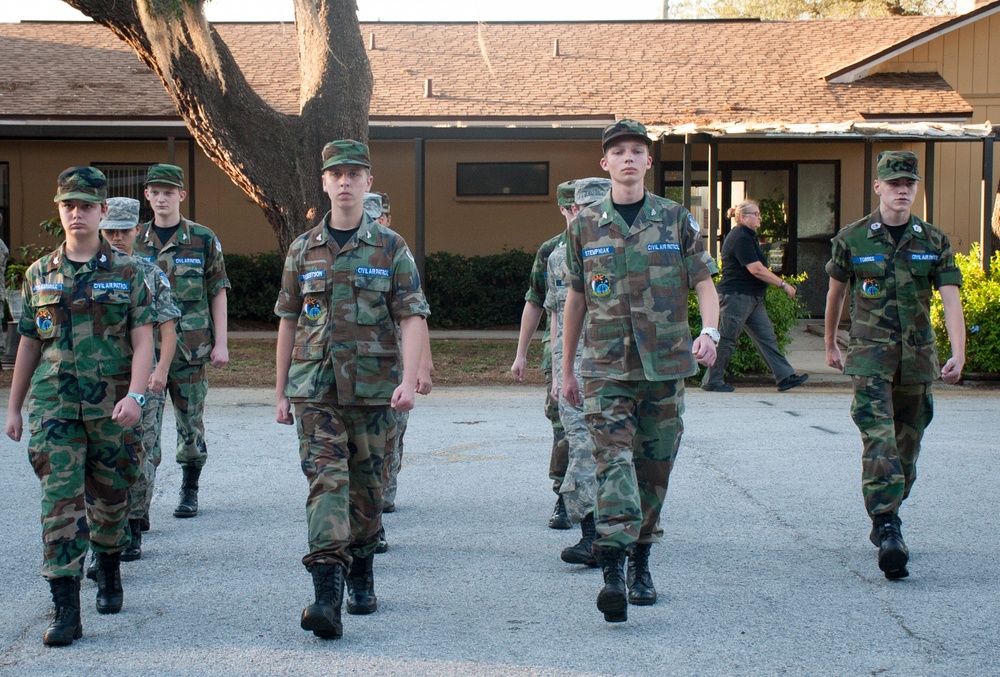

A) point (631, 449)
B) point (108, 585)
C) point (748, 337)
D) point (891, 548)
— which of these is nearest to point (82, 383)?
point (108, 585)

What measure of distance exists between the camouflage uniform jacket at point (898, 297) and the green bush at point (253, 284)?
13.5m

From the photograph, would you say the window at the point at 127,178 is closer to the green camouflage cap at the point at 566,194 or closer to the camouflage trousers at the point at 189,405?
the camouflage trousers at the point at 189,405

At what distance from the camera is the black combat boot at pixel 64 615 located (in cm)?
452

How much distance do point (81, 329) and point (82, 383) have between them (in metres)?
0.23

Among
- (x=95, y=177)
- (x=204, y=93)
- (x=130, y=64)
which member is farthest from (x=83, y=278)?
(x=130, y=64)

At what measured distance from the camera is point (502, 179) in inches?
772

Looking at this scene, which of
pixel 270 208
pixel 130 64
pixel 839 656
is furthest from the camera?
pixel 130 64

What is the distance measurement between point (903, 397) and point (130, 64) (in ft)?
56.2

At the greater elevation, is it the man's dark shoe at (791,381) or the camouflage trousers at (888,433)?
the camouflage trousers at (888,433)

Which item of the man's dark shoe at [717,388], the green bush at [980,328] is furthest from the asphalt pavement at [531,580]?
the green bush at [980,328]

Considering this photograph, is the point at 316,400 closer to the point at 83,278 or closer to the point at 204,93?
the point at 83,278

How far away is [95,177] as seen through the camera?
4.87 m

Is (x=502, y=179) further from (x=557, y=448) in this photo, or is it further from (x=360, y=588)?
(x=360, y=588)

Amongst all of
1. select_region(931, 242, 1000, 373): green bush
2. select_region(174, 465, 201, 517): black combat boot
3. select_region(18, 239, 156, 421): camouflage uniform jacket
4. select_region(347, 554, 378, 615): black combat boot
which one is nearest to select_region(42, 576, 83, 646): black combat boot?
select_region(18, 239, 156, 421): camouflage uniform jacket
